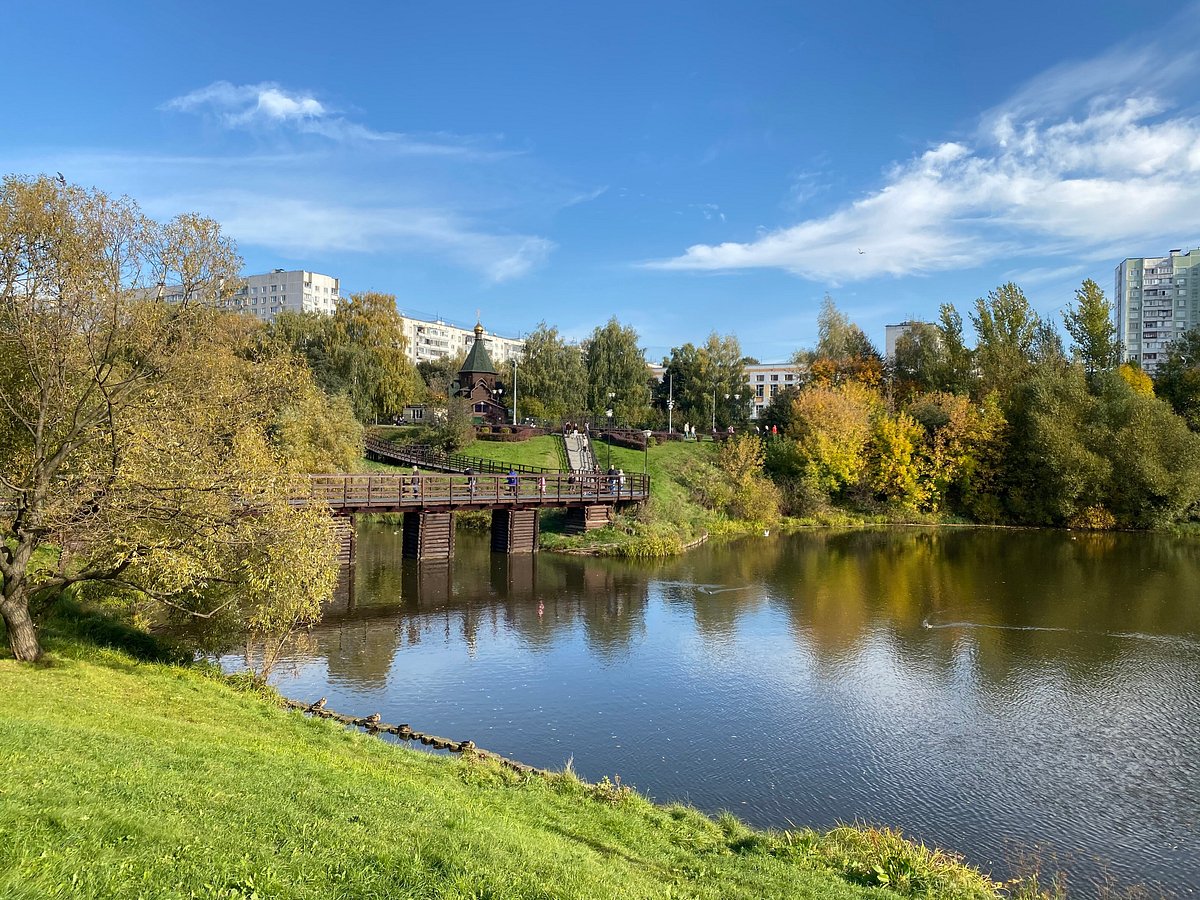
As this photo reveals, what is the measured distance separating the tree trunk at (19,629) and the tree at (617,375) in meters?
63.7

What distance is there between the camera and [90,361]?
16938 mm

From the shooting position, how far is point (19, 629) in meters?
15.4

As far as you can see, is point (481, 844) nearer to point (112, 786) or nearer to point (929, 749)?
point (112, 786)

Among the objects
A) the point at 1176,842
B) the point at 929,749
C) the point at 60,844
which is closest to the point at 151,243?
the point at 60,844

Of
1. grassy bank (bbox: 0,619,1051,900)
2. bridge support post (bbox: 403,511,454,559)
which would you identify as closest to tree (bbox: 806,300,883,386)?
bridge support post (bbox: 403,511,454,559)

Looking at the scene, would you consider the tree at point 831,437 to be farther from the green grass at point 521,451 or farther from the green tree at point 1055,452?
the green grass at point 521,451

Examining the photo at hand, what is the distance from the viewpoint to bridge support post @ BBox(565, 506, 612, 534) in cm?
4438

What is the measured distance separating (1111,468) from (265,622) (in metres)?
56.7

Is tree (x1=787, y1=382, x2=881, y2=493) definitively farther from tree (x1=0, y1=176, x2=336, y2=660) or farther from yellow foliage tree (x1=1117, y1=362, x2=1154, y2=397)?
tree (x1=0, y1=176, x2=336, y2=660)

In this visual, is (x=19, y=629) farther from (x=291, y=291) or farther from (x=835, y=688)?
(x=291, y=291)

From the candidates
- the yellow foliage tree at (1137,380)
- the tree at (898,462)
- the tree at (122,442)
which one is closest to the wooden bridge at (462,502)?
the tree at (122,442)

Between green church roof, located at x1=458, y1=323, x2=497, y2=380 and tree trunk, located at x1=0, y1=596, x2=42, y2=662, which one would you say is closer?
tree trunk, located at x1=0, y1=596, x2=42, y2=662

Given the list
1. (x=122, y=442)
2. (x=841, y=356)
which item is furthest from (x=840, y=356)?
(x=122, y=442)

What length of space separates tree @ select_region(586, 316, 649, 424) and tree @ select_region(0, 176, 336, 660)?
6093 centimetres
